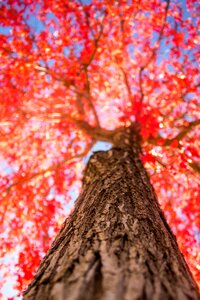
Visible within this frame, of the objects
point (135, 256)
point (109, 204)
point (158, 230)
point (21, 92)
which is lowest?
point (135, 256)

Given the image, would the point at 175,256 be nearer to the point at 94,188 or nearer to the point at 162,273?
the point at 162,273

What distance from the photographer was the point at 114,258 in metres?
1.69

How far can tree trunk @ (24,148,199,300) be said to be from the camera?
139 cm

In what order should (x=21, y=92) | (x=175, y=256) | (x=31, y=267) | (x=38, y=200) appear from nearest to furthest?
(x=175, y=256) → (x=31, y=267) → (x=38, y=200) → (x=21, y=92)

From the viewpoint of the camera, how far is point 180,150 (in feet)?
24.5

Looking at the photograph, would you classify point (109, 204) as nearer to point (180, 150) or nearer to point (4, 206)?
point (180, 150)

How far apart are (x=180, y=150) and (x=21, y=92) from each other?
6.49 meters

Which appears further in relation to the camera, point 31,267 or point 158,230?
point 31,267

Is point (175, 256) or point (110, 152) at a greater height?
point (110, 152)

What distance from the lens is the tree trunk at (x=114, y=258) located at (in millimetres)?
1386

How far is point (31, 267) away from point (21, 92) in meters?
6.58

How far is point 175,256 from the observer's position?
2031 mm

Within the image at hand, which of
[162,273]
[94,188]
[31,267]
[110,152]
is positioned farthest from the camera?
[31,267]

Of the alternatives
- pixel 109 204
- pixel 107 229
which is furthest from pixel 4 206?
pixel 107 229
